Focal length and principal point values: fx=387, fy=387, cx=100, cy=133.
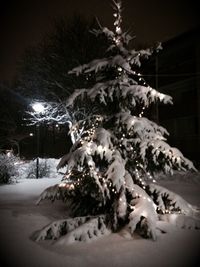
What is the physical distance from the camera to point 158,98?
29.3 ft

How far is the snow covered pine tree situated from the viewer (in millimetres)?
8109

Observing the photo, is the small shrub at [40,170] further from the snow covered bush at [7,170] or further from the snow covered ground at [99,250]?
the snow covered ground at [99,250]

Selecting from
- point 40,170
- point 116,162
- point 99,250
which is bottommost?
point 99,250

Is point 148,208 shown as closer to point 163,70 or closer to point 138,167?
point 138,167

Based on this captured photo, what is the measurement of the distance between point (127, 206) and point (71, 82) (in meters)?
18.1

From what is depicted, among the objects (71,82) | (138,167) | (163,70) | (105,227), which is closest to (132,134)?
(138,167)

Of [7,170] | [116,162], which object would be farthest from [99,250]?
[7,170]

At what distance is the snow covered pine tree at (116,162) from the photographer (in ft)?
26.6

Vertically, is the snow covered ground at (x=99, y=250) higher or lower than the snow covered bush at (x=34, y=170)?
lower

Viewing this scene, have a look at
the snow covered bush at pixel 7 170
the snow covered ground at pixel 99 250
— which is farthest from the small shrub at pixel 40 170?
the snow covered ground at pixel 99 250

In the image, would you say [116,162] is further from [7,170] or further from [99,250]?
[7,170]

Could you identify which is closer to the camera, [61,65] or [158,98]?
[158,98]

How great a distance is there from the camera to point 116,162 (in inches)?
328

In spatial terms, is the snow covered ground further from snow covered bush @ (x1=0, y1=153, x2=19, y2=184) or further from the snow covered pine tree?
snow covered bush @ (x1=0, y1=153, x2=19, y2=184)
